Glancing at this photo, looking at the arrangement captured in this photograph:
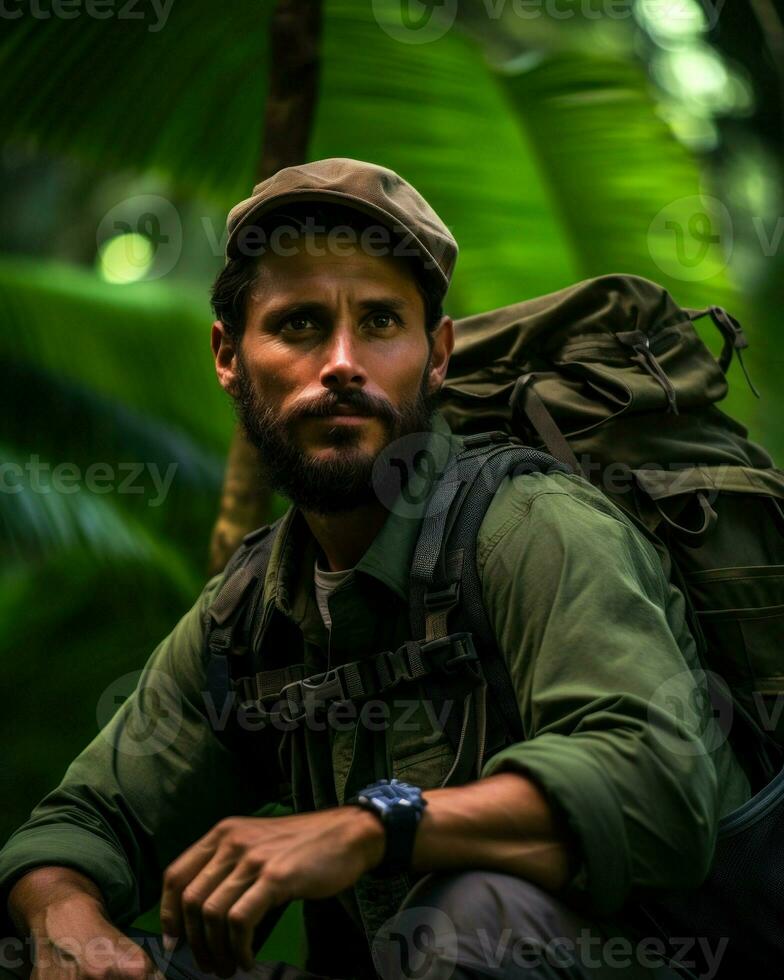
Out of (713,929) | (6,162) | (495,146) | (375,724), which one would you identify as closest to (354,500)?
(375,724)

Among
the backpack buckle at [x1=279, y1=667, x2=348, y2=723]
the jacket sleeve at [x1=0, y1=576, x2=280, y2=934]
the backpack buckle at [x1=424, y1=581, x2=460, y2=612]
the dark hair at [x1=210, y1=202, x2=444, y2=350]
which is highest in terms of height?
the dark hair at [x1=210, y1=202, x2=444, y2=350]

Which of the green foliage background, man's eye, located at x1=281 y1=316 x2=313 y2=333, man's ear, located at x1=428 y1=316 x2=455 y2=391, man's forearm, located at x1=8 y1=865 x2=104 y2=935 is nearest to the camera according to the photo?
man's forearm, located at x1=8 y1=865 x2=104 y2=935

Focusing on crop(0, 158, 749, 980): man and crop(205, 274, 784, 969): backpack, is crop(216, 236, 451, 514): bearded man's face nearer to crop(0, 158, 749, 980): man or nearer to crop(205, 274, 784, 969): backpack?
crop(0, 158, 749, 980): man

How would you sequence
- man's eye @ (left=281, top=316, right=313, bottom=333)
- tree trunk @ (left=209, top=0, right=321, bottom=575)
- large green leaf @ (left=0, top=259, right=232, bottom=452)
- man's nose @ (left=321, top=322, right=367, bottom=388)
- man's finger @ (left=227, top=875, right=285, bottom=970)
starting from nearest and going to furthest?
man's finger @ (left=227, top=875, right=285, bottom=970) → man's nose @ (left=321, top=322, right=367, bottom=388) → man's eye @ (left=281, top=316, right=313, bottom=333) → tree trunk @ (left=209, top=0, right=321, bottom=575) → large green leaf @ (left=0, top=259, right=232, bottom=452)

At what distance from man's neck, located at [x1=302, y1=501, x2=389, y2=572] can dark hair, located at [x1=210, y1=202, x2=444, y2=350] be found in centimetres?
39

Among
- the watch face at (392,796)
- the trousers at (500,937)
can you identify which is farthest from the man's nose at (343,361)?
the trousers at (500,937)

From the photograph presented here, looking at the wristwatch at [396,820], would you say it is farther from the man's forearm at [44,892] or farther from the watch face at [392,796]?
the man's forearm at [44,892]

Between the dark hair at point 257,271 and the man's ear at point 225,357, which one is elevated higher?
the dark hair at point 257,271

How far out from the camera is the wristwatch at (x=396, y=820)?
1.75m

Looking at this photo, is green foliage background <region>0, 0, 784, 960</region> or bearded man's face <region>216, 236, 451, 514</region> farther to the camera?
green foliage background <region>0, 0, 784, 960</region>

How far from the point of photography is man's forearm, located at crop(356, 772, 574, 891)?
5.79ft

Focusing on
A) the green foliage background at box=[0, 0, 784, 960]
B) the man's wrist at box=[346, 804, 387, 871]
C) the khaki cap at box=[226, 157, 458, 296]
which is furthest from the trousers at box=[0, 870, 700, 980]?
the green foliage background at box=[0, 0, 784, 960]

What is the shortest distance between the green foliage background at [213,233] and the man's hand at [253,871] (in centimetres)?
205

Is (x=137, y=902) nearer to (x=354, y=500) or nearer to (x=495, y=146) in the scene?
(x=354, y=500)
